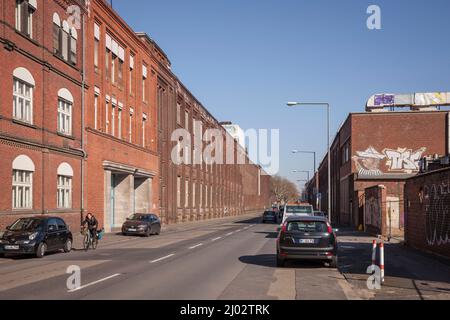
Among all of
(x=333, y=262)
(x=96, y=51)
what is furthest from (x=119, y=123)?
(x=333, y=262)

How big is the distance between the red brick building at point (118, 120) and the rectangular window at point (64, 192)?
94.8 inches

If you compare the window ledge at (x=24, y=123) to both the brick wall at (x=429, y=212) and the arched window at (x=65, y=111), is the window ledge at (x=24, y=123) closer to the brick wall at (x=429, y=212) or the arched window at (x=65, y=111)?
the arched window at (x=65, y=111)

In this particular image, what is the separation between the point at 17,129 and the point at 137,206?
2288 cm

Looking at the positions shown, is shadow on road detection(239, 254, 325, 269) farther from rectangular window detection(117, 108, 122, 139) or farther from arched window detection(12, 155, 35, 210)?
rectangular window detection(117, 108, 122, 139)

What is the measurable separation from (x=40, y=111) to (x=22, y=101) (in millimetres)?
1728

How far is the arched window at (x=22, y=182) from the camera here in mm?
26516

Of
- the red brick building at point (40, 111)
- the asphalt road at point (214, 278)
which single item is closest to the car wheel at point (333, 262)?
the asphalt road at point (214, 278)

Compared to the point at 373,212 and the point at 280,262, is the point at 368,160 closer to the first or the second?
the point at 373,212

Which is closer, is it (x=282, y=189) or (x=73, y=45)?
(x=73, y=45)

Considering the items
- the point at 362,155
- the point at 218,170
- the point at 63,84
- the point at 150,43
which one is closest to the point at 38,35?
the point at 63,84

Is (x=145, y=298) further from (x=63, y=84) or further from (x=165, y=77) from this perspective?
(x=165, y=77)

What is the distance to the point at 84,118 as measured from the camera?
35.3m

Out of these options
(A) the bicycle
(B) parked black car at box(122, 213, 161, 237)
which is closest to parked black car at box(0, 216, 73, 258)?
(A) the bicycle
